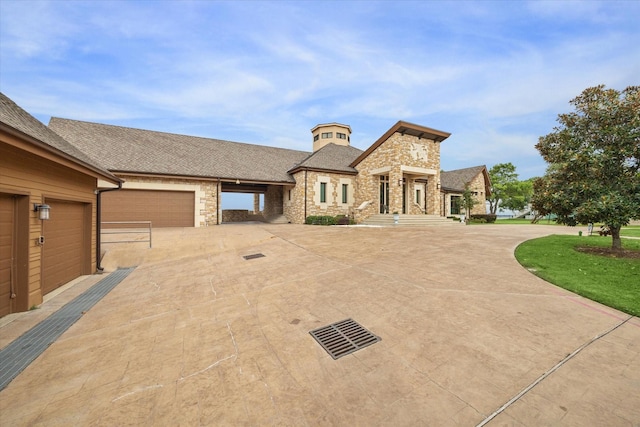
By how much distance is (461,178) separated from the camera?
3044 cm

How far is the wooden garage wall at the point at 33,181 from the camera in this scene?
4.61m

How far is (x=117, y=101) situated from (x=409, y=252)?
35.0m

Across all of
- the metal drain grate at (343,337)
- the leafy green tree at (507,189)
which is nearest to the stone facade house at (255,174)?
the metal drain grate at (343,337)

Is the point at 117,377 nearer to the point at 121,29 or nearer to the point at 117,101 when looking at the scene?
the point at 121,29

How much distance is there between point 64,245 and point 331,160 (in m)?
18.6

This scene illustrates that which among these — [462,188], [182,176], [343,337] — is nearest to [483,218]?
[462,188]

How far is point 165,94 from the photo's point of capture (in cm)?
2423

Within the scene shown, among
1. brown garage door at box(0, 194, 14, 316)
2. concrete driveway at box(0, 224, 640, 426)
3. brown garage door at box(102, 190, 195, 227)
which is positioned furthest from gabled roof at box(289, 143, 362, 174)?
brown garage door at box(0, 194, 14, 316)

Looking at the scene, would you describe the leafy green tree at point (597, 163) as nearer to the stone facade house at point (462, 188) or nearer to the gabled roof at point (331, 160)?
the gabled roof at point (331, 160)

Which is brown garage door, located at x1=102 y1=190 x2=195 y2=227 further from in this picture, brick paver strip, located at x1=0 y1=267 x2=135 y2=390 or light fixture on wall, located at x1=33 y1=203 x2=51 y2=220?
light fixture on wall, located at x1=33 y1=203 x2=51 y2=220

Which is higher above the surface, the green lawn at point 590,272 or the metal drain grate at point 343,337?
the green lawn at point 590,272

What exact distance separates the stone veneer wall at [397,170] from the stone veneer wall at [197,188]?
11.5 meters

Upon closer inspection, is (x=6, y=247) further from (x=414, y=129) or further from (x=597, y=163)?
(x=414, y=129)

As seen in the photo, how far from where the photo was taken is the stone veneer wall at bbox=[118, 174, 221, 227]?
627 inches
